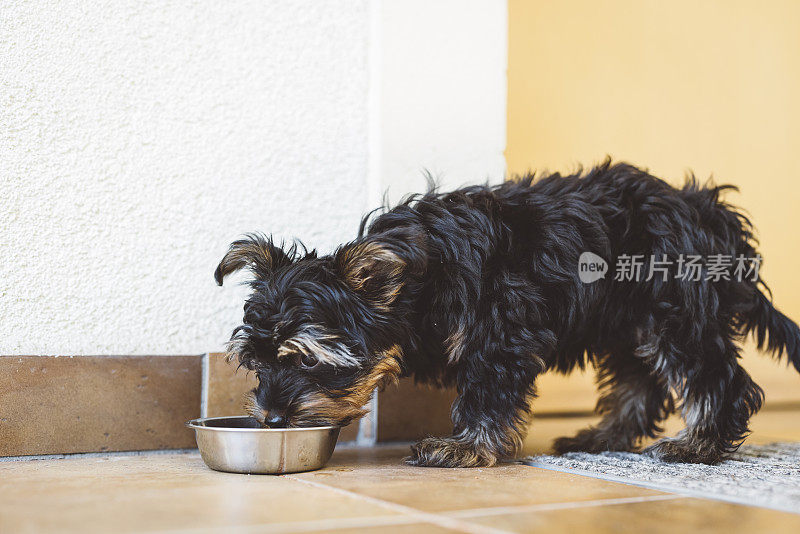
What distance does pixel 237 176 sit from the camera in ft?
9.10

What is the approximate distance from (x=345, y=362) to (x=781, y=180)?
12.8 ft

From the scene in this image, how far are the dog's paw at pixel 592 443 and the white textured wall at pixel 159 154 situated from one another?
3.84ft

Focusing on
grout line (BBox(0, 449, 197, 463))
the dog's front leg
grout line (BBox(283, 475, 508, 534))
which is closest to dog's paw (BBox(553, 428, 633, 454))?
the dog's front leg

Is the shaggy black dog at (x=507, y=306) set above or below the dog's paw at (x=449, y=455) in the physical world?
above

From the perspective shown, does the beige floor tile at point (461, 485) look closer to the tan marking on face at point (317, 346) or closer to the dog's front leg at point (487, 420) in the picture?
the dog's front leg at point (487, 420)

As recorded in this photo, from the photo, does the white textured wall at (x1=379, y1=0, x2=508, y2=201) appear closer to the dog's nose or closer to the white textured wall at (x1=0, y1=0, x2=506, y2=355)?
the white textured wall at (x1=0, y1=0, x2=506, y2=355)

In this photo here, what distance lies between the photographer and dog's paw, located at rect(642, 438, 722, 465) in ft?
7.91

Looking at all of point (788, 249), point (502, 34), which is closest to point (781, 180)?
point (788, 249)

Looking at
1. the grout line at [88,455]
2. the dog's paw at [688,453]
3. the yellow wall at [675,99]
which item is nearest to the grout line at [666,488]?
the dog's paw at [688,453]

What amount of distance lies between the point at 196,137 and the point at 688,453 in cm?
202

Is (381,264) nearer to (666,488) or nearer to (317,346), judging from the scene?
(317,346)

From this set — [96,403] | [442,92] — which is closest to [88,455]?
[96,403]

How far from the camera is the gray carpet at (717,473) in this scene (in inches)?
69.4

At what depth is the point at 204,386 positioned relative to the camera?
2664 mm
